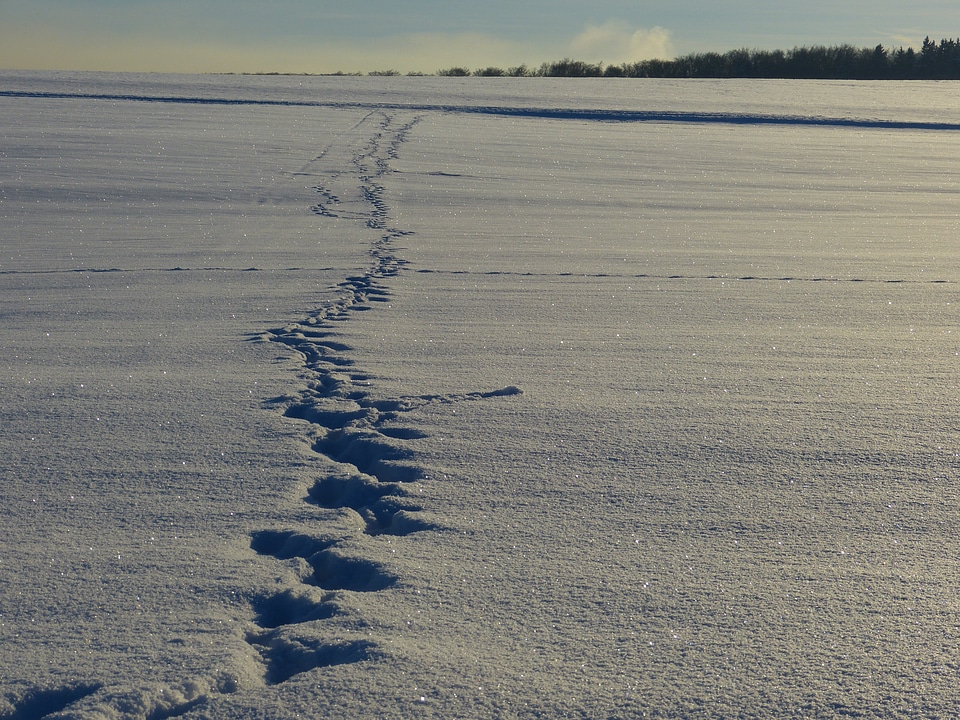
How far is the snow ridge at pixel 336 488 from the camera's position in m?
1.53

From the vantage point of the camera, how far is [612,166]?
901cm

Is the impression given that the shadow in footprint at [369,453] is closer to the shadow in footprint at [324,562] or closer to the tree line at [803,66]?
the shadow in footprint at [324,562]

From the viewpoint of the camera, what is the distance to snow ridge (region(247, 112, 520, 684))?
1528 millimetres

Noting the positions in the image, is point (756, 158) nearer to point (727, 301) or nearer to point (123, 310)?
point (727, 301)

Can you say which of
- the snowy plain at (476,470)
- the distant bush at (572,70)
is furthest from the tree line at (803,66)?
the snowy plain at (476,470)

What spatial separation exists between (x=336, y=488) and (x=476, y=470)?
1.10 ft

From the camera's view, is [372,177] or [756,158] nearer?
[372,177]

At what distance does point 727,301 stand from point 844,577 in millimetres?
2279

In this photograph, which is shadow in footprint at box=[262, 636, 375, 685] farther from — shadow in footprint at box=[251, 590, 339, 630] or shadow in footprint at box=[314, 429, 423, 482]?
shadow in footprint at box=[314, 429, 423, 482]

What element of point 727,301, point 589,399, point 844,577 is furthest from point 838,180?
point 844,577

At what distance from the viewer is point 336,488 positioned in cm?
212

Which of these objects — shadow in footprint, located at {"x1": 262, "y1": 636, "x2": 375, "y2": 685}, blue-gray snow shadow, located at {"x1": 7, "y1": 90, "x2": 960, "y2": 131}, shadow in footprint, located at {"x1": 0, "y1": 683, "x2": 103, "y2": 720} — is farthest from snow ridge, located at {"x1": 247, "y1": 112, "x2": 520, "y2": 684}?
blue-gray snow shadow, located at {"x1": 7, "y1": 90, "x2": 960, "y2": 131}

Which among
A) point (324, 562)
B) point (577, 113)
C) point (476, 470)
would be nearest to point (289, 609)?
point (324, 562)

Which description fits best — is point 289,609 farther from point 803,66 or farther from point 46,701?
point 803,66
